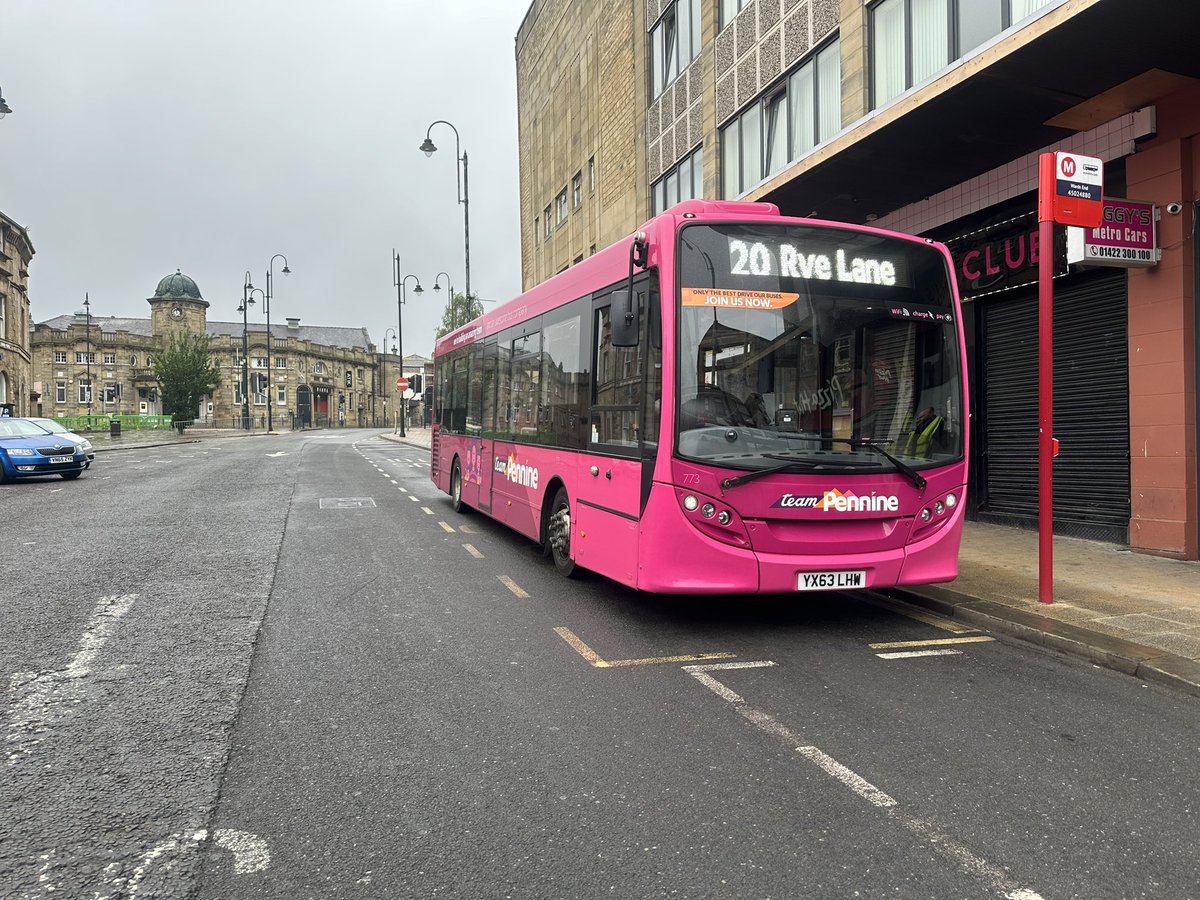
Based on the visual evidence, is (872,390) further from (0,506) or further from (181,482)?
(181,482)

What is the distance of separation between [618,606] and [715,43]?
14104 millimetres

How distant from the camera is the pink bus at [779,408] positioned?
570cm

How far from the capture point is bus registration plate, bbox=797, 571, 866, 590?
18.9 feet

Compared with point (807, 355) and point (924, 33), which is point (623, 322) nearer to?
point (807, 355)

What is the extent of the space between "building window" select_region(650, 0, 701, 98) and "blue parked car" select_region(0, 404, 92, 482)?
16.3 m

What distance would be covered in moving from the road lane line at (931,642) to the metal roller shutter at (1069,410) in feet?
15.9

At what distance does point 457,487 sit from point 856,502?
876cm

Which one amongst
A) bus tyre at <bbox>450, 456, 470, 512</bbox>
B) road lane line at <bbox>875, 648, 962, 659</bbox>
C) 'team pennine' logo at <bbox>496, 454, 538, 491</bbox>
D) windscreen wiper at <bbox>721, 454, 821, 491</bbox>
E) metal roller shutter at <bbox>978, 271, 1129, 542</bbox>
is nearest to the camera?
road lane line at <bbox>875, 648, 962, 659</bbox>

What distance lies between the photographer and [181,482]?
18.2m

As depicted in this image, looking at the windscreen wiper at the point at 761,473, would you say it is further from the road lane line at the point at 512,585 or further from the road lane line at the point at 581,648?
the road lane line at the point at 512,585

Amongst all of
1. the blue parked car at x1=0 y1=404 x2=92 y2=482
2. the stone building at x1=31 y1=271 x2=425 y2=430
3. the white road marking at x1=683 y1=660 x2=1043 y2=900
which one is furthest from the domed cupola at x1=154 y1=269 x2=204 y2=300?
the white road marking at x1=683 y1=660 x2=1043 y2=900

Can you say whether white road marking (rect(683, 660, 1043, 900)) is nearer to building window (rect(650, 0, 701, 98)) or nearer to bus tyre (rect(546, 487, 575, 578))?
bus tyre (rect(546, 487, 575, 578))

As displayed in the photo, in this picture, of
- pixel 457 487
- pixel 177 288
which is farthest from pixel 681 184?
pixel 177 288

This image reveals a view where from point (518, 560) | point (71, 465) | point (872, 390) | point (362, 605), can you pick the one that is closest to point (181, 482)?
point (71, 465)
